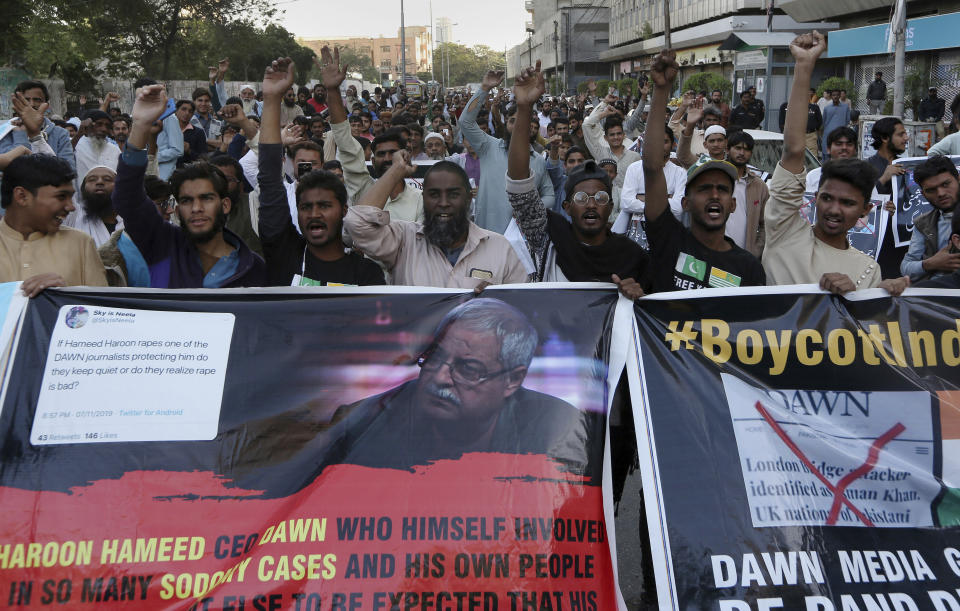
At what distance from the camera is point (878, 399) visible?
10.7 feet

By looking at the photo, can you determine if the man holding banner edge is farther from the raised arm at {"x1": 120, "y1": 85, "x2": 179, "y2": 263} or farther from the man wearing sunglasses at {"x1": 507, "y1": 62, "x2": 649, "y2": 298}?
the raised arm at {"x1": 120, "y1": 85, "x2": 179, "y2": 263}

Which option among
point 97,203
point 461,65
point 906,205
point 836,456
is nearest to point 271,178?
point 97,203

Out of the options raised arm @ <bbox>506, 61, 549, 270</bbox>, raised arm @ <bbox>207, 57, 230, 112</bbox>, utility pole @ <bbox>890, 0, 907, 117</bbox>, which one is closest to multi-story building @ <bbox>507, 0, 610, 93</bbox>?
utility pole @ <bbox>890, 0, 907, 117</bbox>

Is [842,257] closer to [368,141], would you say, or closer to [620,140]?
[620,140]

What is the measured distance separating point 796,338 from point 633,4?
76.4m

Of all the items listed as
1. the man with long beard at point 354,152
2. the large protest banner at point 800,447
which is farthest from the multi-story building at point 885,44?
the large protest banner at point 800,447

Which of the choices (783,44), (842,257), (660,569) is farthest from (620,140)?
(783,44)

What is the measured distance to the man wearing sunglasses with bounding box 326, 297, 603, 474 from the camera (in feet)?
10.3

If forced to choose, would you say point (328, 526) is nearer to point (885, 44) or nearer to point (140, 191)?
point (140, 191)

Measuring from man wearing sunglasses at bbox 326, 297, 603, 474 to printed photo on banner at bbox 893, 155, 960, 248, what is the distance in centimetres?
388

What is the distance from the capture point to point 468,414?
10.5 ft

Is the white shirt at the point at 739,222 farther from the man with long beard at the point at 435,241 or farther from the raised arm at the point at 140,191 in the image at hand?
the raised arm at the point at 140,191

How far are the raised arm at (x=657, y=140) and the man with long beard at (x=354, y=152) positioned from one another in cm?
217

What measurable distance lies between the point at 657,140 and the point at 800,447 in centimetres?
162
